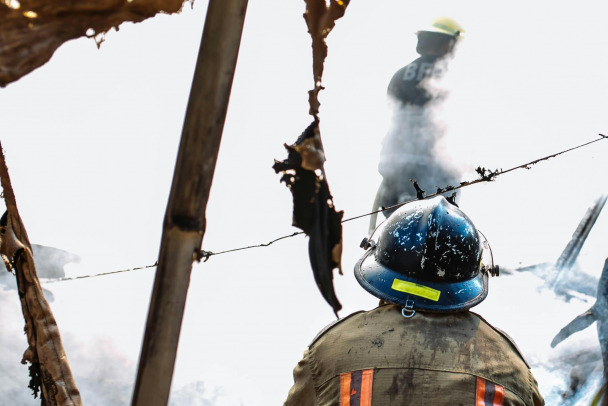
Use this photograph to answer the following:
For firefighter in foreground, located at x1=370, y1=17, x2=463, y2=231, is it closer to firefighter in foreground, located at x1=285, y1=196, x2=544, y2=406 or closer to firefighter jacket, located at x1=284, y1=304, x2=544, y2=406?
firefighter in foreground, located at x1=285, y1=196, x2=544, y2=406

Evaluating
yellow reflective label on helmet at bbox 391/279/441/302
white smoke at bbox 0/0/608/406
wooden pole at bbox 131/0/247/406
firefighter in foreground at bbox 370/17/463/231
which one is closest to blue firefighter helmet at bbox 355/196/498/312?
yellow reflective label on helmet at bbox 391/279/441/302

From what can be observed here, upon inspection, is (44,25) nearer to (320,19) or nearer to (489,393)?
(320,19)

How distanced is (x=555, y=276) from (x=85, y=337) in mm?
5632

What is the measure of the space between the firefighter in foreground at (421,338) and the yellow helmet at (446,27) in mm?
8106

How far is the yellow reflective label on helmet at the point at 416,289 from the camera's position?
2.23 m

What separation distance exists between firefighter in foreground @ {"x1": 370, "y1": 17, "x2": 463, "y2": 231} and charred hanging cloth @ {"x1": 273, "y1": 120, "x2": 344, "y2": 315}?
8.47 meters

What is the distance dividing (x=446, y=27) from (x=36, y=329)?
942 cm

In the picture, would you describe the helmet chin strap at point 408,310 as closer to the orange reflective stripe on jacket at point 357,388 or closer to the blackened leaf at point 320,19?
the orange reflective stripe on jacket at point 357,388

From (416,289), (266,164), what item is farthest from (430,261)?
(266,164)

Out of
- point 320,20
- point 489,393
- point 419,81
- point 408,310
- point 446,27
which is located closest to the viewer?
point 320,20

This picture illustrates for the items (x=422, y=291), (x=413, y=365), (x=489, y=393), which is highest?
(x=422, y=291)

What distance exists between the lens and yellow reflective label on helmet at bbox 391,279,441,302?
2230 millimetres

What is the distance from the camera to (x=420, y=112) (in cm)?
989

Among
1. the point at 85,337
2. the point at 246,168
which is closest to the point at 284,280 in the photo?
the point at 246,168
